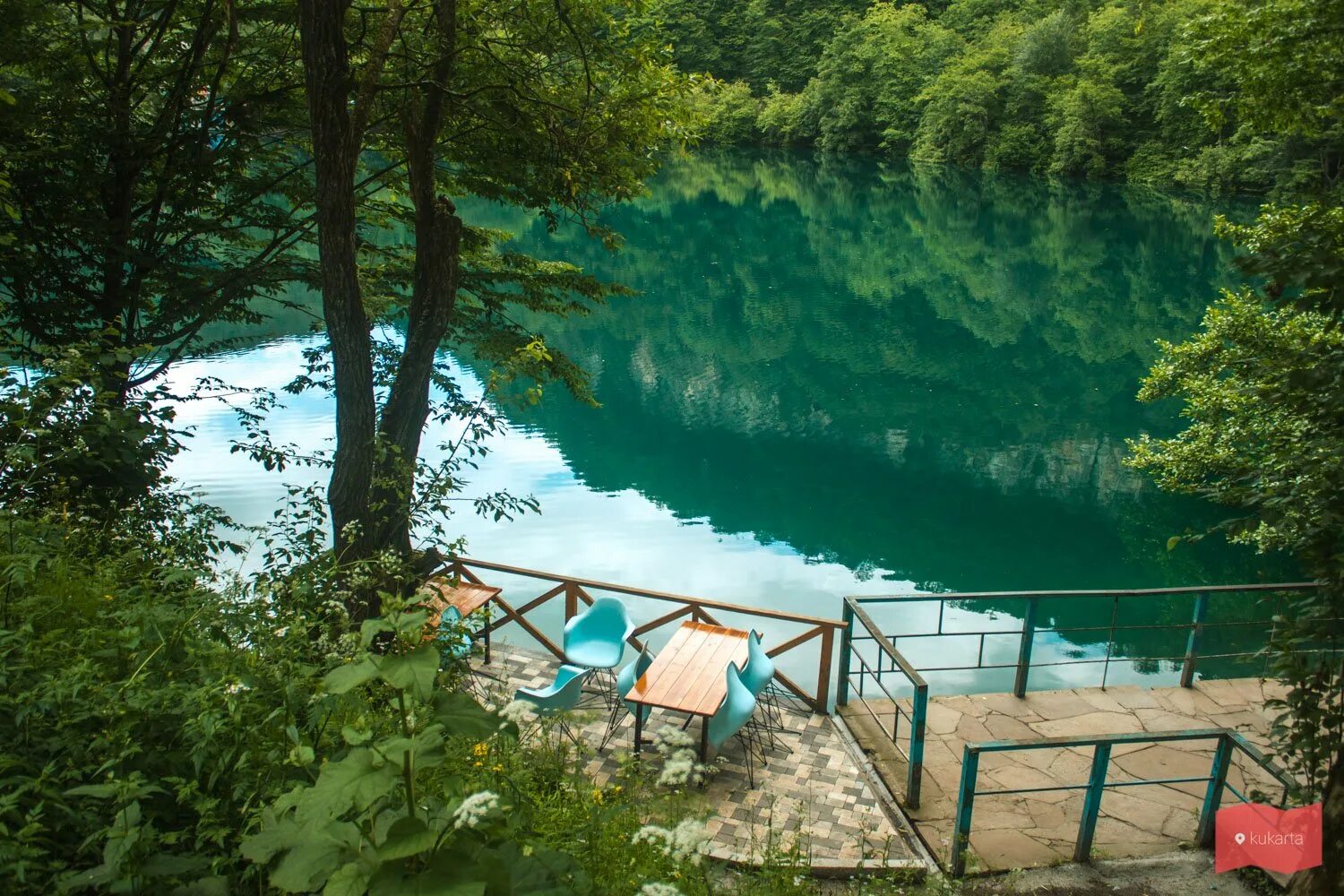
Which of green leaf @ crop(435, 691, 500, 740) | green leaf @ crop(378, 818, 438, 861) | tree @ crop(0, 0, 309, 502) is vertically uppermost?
tree @ crop(0, 0, 309, 502)

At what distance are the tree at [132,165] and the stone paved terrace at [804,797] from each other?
4226mm

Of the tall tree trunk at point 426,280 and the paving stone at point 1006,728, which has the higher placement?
the tall tree trunk at point 426,280

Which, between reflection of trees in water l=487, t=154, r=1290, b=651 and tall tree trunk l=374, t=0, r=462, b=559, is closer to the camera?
tall tree trunk l=374, t=0, r=462, b=559

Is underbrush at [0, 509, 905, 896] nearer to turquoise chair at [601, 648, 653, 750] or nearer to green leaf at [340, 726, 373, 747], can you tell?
green leaf at [340, 726, 373, 747]

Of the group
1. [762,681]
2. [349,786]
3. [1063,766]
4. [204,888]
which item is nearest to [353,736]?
[349,786]

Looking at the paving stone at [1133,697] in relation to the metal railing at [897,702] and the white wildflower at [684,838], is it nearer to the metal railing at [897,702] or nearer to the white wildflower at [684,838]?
the metal railing at [897,702]

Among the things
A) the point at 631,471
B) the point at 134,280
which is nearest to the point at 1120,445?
the point at 631,471

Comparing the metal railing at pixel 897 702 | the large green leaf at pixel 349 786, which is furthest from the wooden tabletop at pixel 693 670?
the large green leaf at pixel 349 786

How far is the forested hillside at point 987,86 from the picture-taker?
39.4 meters

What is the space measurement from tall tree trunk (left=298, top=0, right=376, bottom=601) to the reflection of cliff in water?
1006 cm

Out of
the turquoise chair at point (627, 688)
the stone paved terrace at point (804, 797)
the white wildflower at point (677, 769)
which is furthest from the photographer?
the turquoise chair at point (627, 688)

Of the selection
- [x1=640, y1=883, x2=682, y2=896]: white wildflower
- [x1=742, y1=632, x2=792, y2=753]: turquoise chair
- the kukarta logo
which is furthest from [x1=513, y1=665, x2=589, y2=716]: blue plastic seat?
[x1=640, y1=883, x2=682, y2=896]: white wildflower

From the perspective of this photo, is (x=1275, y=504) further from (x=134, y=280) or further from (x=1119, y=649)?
(x=1119, y=649)

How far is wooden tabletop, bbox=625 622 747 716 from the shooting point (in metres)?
6.79
